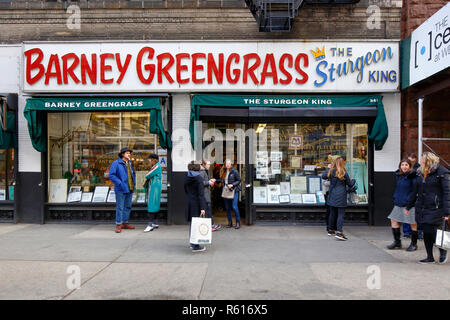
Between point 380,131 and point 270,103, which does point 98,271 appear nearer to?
point 270,103

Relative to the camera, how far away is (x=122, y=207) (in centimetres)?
844

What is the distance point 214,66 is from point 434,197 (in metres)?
6.02

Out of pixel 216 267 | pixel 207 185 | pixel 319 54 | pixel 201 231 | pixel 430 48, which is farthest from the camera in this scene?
pixel 319 54

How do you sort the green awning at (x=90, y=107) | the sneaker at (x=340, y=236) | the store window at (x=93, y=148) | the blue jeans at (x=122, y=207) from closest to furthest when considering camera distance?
1. the sneaker at (x=340, y=236)
2. the blue jeans at (x=122, y=207)
3. the green awning at (x=90, y=107)
4. the store window at (x=93, y=148)

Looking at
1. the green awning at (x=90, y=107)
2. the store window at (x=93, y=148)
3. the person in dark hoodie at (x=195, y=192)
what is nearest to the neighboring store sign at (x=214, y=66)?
the green awning at (x=90, y=107)

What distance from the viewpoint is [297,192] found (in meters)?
9.62

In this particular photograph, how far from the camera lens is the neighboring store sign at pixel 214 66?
29.2 ft

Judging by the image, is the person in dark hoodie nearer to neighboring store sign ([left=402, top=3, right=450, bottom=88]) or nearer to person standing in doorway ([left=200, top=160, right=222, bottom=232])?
person standing in doorway ([left=200, top=160, right=222, bottom=232])

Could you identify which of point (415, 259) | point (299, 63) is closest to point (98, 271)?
point (415, 259)

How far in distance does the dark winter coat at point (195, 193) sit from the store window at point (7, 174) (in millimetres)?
6178

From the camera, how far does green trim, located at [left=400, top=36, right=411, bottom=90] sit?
8.43 m

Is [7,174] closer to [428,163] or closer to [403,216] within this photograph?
[403,216]

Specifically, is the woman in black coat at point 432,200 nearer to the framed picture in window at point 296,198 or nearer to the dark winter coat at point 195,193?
the framed picture in window at point 296,198

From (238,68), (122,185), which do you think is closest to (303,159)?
(238,68)
